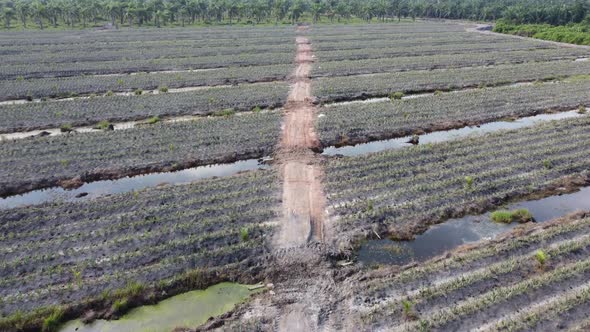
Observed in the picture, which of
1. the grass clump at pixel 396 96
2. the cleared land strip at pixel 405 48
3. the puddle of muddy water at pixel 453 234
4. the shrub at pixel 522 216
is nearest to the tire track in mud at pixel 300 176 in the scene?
the puddle of muddy water at pixel 453 234

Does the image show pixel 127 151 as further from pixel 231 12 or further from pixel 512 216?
pixel 231 12

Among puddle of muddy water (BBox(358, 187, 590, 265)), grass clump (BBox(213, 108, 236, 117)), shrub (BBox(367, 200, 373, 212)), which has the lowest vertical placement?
puddle of muddy water (BBox(358, 187, 590, 265))

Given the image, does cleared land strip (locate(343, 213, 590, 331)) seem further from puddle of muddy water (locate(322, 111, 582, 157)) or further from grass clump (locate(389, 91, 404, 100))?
grass clump (locate(389, 91, 404, 100))

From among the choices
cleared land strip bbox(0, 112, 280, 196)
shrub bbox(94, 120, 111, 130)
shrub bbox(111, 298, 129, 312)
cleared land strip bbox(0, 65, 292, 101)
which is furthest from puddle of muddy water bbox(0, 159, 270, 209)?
cleared land strip bbox(0, 65, 292, 101)

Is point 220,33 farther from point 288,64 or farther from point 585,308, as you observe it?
point 585,308

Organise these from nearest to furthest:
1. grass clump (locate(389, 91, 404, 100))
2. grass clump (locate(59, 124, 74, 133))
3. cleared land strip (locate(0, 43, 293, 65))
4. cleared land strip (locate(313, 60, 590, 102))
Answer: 1. grass clump (locate(59, 124, 74, 133))
2. grass clump (locate(389, 91, 404, 100))
3. cleared land strip (locate(313, 60, 590, 102))
4. cleared land strip (locate(0, 43, 293, 65))

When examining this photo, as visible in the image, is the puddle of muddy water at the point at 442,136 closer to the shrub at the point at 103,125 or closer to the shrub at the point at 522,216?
the shrub at the point at 522,216
